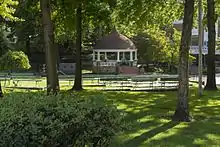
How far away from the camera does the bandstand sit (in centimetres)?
5047

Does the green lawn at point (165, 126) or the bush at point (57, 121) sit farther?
the green lawn at point (165, 126)

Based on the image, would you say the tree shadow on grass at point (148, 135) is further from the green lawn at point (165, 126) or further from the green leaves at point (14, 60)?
the green leaves at point (14, 60)

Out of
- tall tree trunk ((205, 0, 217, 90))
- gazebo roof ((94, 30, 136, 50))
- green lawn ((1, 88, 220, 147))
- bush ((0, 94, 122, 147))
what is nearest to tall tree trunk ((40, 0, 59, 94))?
green lawn ((1, 88, 220, 147))

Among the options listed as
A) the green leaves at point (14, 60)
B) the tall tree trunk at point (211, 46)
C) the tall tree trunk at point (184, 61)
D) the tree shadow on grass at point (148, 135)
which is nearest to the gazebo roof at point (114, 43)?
the tall tree trunk at point (211, 46)

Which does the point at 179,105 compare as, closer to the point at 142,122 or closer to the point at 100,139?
the point at 142,122

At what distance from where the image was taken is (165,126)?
1170cm

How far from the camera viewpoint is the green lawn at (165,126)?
9406mm

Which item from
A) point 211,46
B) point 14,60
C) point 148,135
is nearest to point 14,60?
point 14,60

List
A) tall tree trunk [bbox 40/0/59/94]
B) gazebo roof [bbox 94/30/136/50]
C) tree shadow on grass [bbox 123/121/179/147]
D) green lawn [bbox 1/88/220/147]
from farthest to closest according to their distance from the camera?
gazebo roof [bbox 94/30/136/50] < tall tree trunk [bbox 40/0/59/94] < green lawn [bbox 1/88/220/147] < tree shadow on grass [bbox 123/121/179/147]

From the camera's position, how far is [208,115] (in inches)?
561

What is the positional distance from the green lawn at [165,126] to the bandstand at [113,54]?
106ft

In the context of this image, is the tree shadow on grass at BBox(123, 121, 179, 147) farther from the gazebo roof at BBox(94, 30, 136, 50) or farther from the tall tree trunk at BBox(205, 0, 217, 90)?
the gazebo roof at BBox(94, 30, 136, 50)

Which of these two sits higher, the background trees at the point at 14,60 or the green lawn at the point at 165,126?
the background trees at the point at 14,60

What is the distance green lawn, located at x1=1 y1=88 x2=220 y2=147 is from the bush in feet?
1.87
